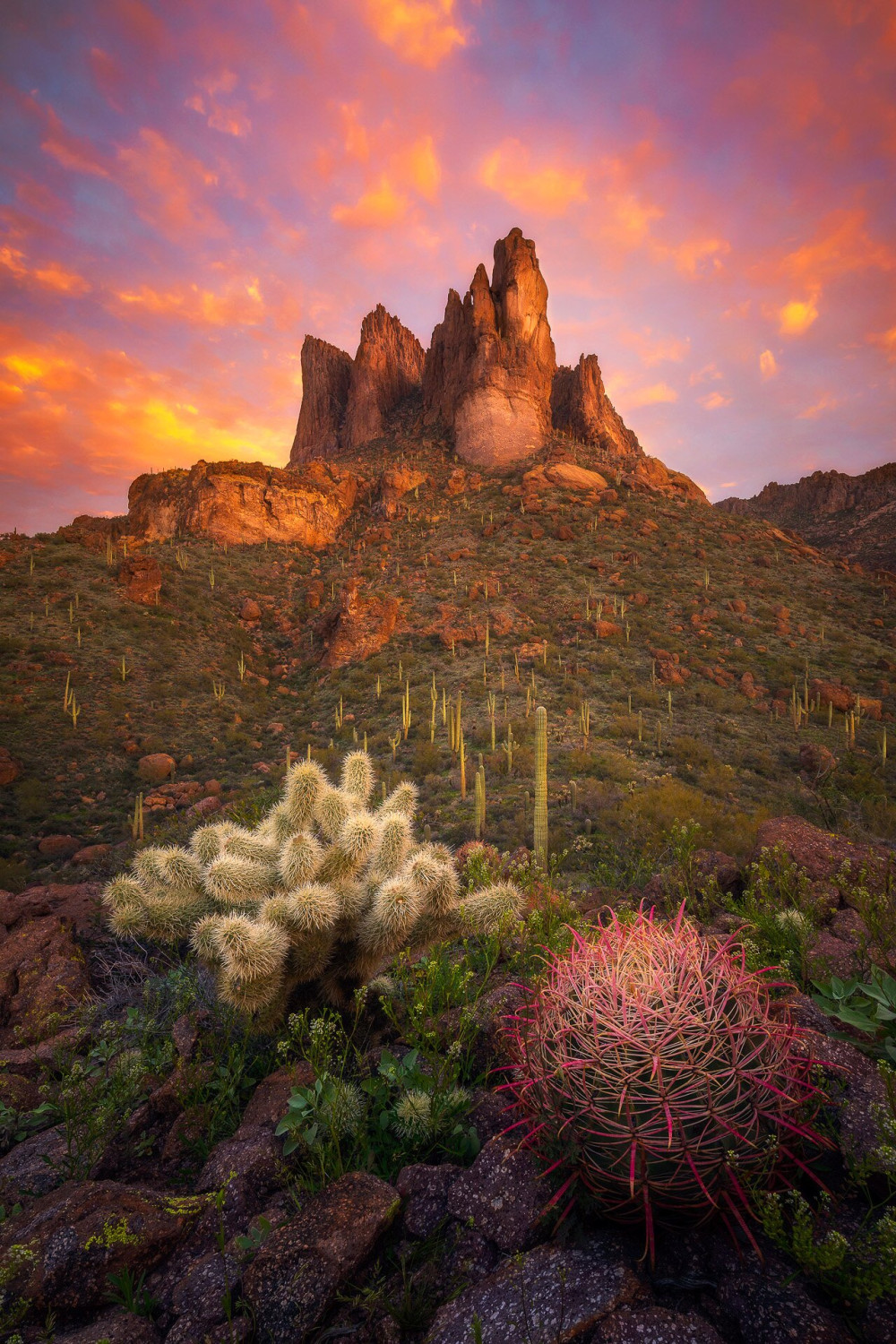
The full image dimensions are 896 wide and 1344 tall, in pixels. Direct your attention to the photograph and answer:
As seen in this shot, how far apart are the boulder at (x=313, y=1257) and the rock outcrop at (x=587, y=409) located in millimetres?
56840

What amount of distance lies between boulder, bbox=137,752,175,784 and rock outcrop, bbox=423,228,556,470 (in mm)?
33581

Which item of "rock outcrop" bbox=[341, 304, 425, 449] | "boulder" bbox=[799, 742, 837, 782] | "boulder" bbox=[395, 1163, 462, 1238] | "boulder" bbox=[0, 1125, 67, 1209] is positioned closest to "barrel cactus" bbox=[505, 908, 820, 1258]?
"boulder" bbox=[395, 1163, 462, 1238]

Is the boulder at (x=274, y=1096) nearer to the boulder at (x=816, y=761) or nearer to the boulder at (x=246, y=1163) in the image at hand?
the boulder at (x=246, y=1163)

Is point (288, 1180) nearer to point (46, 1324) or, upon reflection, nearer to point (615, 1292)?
point (46, 1324)

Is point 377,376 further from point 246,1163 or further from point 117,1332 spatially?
point 117,1332

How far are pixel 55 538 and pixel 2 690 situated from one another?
14.1 metres

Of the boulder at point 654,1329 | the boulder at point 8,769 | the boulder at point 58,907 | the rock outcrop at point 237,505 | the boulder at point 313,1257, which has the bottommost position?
the boulder at point 8,769

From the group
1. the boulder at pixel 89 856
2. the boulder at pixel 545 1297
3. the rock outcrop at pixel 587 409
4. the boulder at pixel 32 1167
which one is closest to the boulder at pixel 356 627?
the boulder at pixel 89 856

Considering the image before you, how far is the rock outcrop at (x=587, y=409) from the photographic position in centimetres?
5281

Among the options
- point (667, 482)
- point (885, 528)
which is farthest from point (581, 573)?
point (885, 528)

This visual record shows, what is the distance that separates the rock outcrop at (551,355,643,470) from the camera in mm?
52812

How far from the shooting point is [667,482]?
132 feet

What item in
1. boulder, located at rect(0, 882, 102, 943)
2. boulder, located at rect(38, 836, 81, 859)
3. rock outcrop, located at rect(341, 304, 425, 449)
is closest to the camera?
boulder, located at rect(0, 882, 102, 943)

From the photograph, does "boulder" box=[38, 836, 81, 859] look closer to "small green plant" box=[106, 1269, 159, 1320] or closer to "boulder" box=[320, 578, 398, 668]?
"small green plant" box=[106, 1269, 159, 1320]
